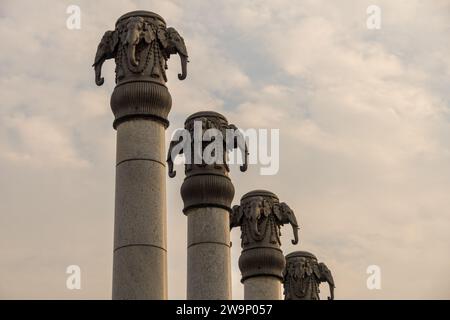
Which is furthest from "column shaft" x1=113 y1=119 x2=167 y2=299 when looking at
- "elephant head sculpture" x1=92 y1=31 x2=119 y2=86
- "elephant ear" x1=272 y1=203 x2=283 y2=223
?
"elephant ear" x1=272 y1=203 x2=283 y2=223

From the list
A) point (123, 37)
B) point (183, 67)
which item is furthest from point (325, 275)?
point (123, 37)

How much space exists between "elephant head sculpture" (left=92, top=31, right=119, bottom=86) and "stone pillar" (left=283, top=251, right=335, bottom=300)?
59.5 feet

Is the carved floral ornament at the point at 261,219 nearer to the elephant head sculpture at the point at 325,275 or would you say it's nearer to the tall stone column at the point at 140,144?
the elephant head sculpture at the point at 325,275

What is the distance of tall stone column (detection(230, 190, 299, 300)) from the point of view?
39.4 m

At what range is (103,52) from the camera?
98.4 ft

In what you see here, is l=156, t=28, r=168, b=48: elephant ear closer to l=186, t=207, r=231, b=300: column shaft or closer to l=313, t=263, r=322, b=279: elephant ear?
l=186, t=207, r=231, b=300: column shaft

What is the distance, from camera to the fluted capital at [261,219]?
39.3m

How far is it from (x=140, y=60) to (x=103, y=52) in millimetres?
1445
